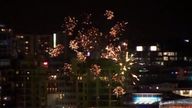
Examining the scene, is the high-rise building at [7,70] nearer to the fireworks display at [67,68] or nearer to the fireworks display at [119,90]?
the fireworks display at [67,68]

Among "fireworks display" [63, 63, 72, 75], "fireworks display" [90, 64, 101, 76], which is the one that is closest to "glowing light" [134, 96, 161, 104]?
"fireworks display" [90, 64, 101, 76]

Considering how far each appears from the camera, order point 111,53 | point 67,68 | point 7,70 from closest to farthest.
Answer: point 111,53
point 67,68
point 7,70

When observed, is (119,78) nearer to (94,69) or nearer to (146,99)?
Result: (94,69)

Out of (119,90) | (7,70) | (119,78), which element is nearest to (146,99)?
(119,78)

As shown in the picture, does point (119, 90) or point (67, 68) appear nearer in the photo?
point (119, 90)

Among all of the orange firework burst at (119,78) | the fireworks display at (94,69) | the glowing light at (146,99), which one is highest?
the fireworks display at (94,69)

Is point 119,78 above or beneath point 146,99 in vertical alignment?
above

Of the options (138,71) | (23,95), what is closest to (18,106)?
(23,95)

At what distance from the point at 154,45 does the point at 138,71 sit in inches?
543

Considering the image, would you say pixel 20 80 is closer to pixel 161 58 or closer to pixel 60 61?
pixel 60 61

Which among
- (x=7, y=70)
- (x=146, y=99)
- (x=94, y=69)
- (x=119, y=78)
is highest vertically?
(x=7, y=70)

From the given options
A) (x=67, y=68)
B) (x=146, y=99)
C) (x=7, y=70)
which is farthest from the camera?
(x=7, y=70)

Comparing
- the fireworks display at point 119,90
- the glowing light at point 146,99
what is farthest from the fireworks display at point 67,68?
the glowing light at point 146,99

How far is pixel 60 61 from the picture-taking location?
3334 cm
